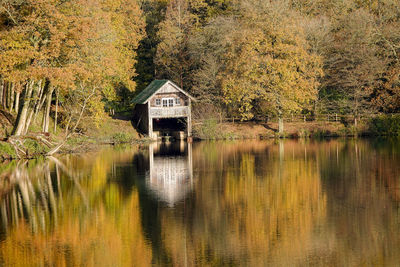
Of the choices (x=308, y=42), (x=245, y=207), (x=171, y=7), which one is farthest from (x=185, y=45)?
(x=245, y=207)

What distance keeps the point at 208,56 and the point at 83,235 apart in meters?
46.4

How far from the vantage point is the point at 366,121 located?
55594mm

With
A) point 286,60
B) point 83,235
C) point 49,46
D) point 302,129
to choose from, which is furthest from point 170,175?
point 302,129

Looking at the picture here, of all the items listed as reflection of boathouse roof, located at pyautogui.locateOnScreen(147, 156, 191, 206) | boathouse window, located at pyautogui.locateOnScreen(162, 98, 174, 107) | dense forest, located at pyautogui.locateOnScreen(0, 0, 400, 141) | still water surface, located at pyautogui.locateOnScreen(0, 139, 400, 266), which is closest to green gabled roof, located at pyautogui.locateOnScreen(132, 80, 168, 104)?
boathouse window, located at pyautogui.locateOnScreen(162, 98, 174, 107)

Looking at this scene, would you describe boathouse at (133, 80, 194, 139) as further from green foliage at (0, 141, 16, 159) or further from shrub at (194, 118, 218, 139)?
green foliage at (0, 141, 16, 159)

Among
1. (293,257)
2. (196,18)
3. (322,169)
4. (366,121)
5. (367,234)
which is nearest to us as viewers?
(293,257)

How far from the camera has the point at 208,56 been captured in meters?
61.1

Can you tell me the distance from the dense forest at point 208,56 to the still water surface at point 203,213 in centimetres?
790

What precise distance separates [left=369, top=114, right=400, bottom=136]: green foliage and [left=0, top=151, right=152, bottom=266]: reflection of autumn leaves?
37123 mm

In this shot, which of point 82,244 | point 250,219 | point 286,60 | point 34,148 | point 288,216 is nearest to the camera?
point 82,244

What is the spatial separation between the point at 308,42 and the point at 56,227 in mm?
45672

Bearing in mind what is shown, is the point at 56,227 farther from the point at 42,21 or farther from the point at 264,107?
the point at 264,107

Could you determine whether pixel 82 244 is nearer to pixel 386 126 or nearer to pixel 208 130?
pixel 208 130

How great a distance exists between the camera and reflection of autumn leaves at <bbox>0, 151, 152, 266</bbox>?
45.9 feet
